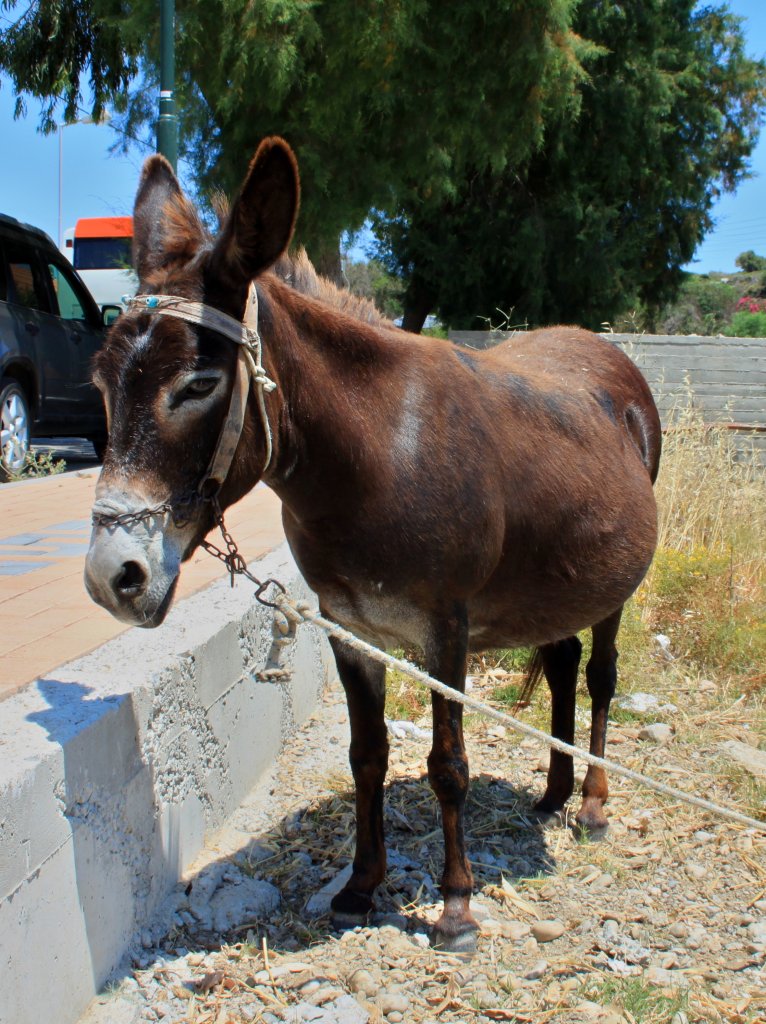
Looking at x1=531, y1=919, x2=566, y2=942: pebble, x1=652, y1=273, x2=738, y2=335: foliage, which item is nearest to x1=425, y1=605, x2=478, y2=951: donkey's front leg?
x1=531, y1=919, x2=566, y2=942: pebble

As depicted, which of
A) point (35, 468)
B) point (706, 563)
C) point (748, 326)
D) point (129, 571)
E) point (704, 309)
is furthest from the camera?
point (704, 309)

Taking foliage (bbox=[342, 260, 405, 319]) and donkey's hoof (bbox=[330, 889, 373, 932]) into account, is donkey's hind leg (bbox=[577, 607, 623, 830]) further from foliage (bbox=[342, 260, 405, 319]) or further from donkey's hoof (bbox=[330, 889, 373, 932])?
foliage (bbox=[342, 260, 405, 319])

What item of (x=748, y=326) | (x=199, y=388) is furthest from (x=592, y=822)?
(x=748, y=326)

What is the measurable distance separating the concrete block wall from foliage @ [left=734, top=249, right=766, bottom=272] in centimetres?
7893

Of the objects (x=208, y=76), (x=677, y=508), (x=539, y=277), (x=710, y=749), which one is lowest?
(x=710, y=749)

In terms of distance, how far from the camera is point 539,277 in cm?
1706

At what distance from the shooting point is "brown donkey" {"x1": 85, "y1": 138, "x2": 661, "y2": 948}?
2.02 metres

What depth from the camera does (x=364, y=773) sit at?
2.88 meters

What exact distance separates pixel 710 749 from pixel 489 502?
2.16 m

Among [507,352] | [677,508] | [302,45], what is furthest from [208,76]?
[507,352]

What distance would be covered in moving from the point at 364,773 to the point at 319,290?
1.49 meters

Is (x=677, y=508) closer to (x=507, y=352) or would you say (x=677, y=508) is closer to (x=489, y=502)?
(x=507, y=352)

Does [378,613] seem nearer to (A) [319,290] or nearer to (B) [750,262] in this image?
(A) [319,290]

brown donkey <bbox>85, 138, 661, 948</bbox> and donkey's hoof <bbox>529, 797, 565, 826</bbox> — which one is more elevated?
brown donkey <bbox>85, 138, 661, 948</bbox>
